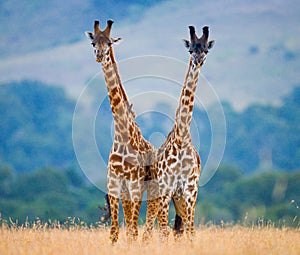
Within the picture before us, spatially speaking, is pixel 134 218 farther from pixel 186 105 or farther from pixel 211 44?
pixel 211 44

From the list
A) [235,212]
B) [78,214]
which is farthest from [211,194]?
[78,214]

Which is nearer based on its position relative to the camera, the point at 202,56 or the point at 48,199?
the point at 202,56

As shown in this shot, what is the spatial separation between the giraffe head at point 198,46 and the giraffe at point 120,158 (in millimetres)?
1181

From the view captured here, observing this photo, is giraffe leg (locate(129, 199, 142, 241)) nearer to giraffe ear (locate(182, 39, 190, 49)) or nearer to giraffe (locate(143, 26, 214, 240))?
giraffe (locate(143, 26, 214, 240))

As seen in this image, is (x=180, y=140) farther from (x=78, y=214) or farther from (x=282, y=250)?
(x=78, y=214)

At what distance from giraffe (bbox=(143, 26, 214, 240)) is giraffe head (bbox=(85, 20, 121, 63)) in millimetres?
1236

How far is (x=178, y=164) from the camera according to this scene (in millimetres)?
10672

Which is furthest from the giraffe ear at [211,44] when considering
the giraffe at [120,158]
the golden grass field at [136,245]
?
the golden grass field at [136,245]

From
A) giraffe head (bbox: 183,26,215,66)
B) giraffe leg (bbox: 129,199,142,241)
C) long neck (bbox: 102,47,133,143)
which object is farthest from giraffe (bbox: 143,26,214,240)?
long neck (bbox: 102,47,133,143)

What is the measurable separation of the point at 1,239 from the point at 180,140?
3312 mm

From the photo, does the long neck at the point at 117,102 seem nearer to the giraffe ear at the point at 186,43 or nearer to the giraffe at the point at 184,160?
the giraffe at the point at 184,160

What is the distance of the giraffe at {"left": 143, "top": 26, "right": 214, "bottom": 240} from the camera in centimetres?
1048

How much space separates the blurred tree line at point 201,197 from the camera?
28.7m

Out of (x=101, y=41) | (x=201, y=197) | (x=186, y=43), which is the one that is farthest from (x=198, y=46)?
(x=201, y=197)
